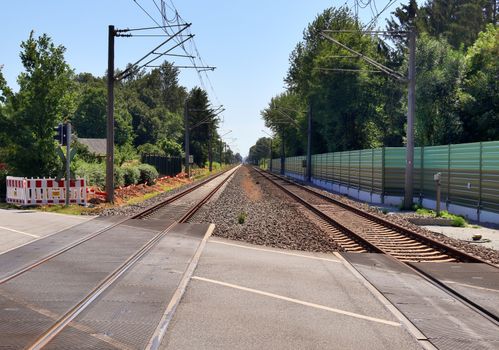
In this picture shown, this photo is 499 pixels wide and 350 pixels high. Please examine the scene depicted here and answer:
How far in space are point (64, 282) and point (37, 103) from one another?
17.9m

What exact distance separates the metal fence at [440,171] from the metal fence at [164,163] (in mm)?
19742

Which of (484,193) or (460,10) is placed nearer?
(484,193)

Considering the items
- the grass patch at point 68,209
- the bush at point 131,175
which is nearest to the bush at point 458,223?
the grass patch at point 68,209

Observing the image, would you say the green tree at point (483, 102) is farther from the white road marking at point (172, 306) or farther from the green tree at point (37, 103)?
the white road marking at point (172, 306)

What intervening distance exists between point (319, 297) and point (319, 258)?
3842 millimetres

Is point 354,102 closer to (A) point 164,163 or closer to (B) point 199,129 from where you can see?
(A) point 164,163

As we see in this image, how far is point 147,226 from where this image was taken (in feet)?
55.7

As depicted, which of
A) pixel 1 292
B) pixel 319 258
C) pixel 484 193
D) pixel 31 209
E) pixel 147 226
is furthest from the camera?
pixel 31 209

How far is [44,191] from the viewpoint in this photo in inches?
915

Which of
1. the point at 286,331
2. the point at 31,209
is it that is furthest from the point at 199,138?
the point at 286,331

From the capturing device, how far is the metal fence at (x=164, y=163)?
172ft

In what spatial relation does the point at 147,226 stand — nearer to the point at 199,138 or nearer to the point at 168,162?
the point at 168,162

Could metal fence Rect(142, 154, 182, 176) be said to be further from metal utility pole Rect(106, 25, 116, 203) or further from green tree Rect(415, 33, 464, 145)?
metal utility pole Rect(106, 25, 116, 203)

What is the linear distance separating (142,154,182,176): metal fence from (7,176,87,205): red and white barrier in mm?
27736
